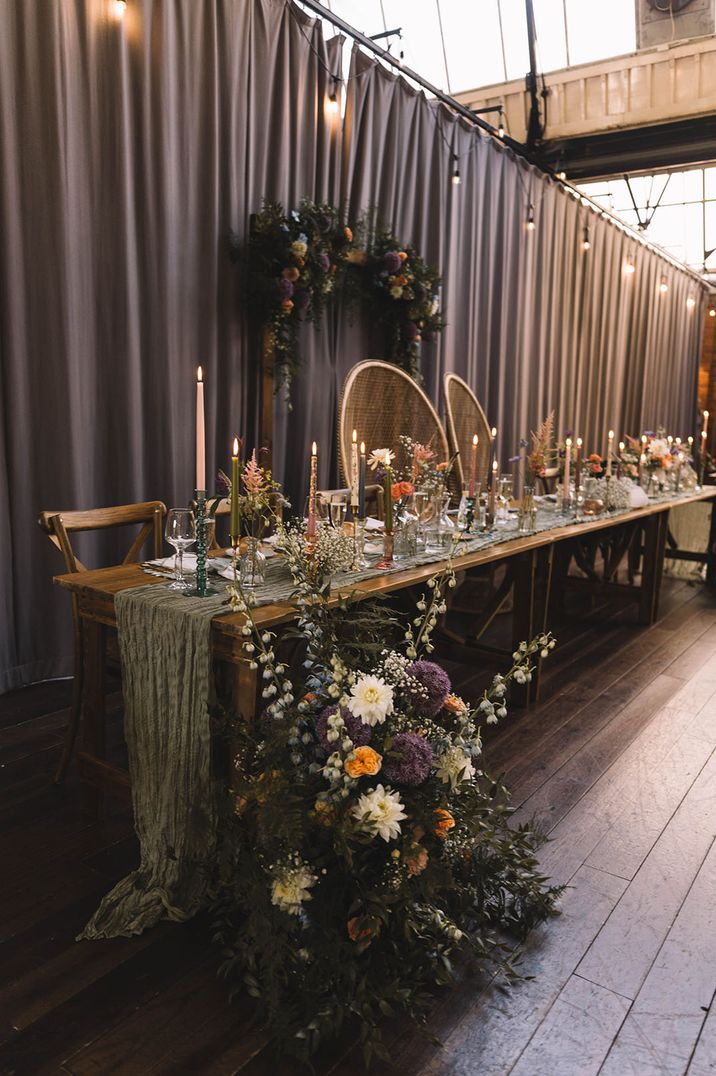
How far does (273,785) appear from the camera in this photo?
1.54m

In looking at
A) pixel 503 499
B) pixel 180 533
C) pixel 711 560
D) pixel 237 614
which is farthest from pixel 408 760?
pixel 711 560

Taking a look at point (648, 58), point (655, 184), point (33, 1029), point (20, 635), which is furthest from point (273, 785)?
point (655, 184)

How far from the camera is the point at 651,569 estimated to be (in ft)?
14.6

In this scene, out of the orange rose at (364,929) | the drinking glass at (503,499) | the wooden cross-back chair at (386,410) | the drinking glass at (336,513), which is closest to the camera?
the orange rose at (364,929)

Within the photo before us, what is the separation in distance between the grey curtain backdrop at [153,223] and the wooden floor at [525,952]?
983 millimetres

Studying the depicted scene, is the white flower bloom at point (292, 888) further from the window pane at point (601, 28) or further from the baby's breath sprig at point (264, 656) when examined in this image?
the window pane at point (601, 28)

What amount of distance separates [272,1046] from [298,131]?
13.1 ft

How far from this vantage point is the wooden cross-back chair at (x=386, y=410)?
365cm

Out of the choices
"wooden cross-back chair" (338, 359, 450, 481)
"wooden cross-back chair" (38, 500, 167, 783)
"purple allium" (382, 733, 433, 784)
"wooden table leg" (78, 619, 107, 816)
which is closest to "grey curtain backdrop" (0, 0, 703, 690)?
"wooden cross-back chair" (338, 359, 450, 481)

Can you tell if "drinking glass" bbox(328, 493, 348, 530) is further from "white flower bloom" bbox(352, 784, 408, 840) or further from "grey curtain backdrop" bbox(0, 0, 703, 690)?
"grey curtain backdrop" bbox(0, 0, 703, 690)

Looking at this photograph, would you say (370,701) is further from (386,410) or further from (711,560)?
(711,560)

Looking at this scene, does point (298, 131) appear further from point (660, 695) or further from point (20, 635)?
point (660, 695)

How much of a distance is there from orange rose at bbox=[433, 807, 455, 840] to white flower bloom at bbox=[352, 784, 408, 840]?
115mm

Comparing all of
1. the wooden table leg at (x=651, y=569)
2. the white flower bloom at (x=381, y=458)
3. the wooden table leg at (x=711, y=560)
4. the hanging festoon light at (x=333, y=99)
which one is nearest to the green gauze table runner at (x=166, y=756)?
the white flower bloom at (x=381, y=458)
